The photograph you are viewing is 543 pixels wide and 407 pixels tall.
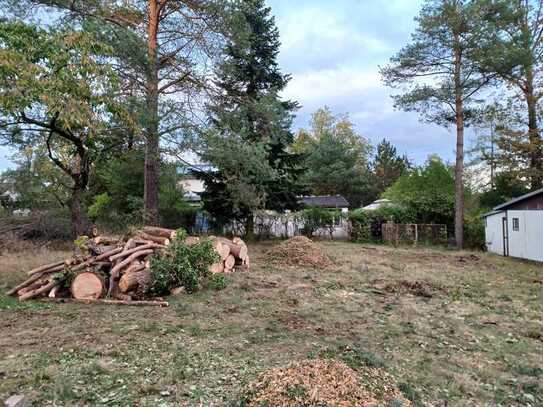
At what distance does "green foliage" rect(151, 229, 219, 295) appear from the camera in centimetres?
583

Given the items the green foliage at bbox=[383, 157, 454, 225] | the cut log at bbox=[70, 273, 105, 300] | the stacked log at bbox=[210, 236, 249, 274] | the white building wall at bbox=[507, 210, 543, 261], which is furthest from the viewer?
the green foliage at bbox=[383, 157, 454, 225]

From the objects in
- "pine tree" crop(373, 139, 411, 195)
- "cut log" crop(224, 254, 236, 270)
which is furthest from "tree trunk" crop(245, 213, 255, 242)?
"pine tree" crop(373, 139, 411, 195)

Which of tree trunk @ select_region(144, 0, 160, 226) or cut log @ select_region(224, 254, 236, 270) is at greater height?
tree trunk @ select_region(144, 0, 160, 226)

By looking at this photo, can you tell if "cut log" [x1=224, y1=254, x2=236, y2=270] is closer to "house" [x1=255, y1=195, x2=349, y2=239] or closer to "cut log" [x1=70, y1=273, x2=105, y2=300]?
"cut log" [x1=70, y1=273, x2=105, y2=300]

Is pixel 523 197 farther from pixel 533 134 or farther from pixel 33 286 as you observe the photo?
pixel 33 286

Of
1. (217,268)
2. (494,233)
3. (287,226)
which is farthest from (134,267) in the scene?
(494,233)

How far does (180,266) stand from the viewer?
594 centimetres

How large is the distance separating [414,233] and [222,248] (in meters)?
12.8

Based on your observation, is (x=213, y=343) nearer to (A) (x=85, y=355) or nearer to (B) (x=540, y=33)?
(A) (x=85, y=355)

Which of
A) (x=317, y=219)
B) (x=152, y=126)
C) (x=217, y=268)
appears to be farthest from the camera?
(x=317, y=219)

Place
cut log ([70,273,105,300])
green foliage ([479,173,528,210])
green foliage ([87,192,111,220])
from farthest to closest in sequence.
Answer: green foliage ([479,173,528,210]) < green foliage ([87,192,111,220]) < cut log ([70,273,105,300])

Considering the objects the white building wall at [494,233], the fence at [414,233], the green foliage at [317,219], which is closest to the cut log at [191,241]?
the green foliage at [317,219]

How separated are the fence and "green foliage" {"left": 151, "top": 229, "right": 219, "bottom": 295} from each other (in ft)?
42.7

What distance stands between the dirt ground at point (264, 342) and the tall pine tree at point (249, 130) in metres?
4.96
